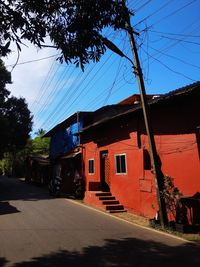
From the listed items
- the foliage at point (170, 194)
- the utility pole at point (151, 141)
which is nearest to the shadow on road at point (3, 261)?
the utility pole at point (151, 141)

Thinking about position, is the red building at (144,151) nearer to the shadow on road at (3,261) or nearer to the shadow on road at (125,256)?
the shadow on road at (125,256)

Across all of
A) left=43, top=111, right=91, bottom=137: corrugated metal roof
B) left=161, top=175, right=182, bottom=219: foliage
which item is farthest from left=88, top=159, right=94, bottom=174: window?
left=161, top=175, right=182, bottom=219: foliage

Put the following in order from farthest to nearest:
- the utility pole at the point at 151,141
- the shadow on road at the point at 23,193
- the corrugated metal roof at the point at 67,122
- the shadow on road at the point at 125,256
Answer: the corrugated metal roof at the point at 67,122
the shadow on road at the point at 23,193
the utility pole at the point at 151,141
the shadow on road at the point at 125,256

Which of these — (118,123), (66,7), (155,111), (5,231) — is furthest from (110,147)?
(66,7)

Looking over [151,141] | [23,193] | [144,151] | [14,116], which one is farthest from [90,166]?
[14,116]

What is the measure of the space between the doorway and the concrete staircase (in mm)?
1284

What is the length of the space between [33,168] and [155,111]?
3555 cm

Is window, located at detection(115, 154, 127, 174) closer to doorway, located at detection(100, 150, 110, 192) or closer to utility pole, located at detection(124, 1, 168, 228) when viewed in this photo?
doorway, located at detection(100, 150, 110, 192)

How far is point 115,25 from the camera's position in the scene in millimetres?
7617

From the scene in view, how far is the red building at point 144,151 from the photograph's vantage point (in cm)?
→ 1301

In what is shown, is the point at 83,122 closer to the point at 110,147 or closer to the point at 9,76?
the point at 110,147

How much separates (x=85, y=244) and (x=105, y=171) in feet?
38.0

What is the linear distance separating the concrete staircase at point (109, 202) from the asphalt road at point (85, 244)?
9.67ft

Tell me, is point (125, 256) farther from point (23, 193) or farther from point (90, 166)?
point (23, 193)
